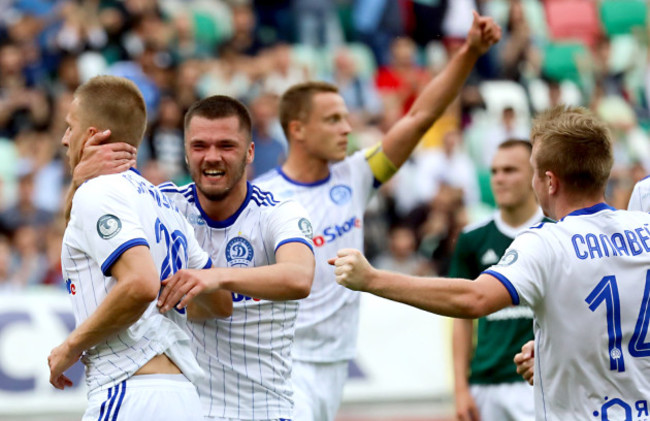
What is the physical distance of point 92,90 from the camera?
473 centimetres

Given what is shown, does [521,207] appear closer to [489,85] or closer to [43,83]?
[43,83]

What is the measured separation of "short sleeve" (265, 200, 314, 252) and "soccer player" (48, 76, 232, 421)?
26.1 inches

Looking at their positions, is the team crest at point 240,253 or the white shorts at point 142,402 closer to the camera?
the white shorts at point 142,402

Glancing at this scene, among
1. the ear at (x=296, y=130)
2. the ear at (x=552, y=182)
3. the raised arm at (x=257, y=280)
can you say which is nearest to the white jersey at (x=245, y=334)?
the raised arm at (x=257, y=280)

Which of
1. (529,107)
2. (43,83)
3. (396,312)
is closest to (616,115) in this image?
(529,107)

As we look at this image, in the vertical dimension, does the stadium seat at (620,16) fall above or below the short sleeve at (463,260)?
above

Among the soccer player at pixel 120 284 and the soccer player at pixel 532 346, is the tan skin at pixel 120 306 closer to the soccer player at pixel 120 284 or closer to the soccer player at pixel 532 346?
the soccer player at pixel 120 284

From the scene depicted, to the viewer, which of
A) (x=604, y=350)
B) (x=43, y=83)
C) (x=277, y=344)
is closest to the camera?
(x=604, y=350)

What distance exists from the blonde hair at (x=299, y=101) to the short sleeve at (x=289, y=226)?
2074 mm

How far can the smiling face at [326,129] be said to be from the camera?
7.39 m

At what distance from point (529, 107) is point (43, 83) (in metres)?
8.76

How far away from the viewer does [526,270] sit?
4.33 m

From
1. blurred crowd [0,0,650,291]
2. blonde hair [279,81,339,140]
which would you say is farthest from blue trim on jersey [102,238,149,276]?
blurred crowd [0,0,650,291]

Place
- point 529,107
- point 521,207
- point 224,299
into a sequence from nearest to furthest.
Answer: point 224,299 < point 521,207 < point 529,107
